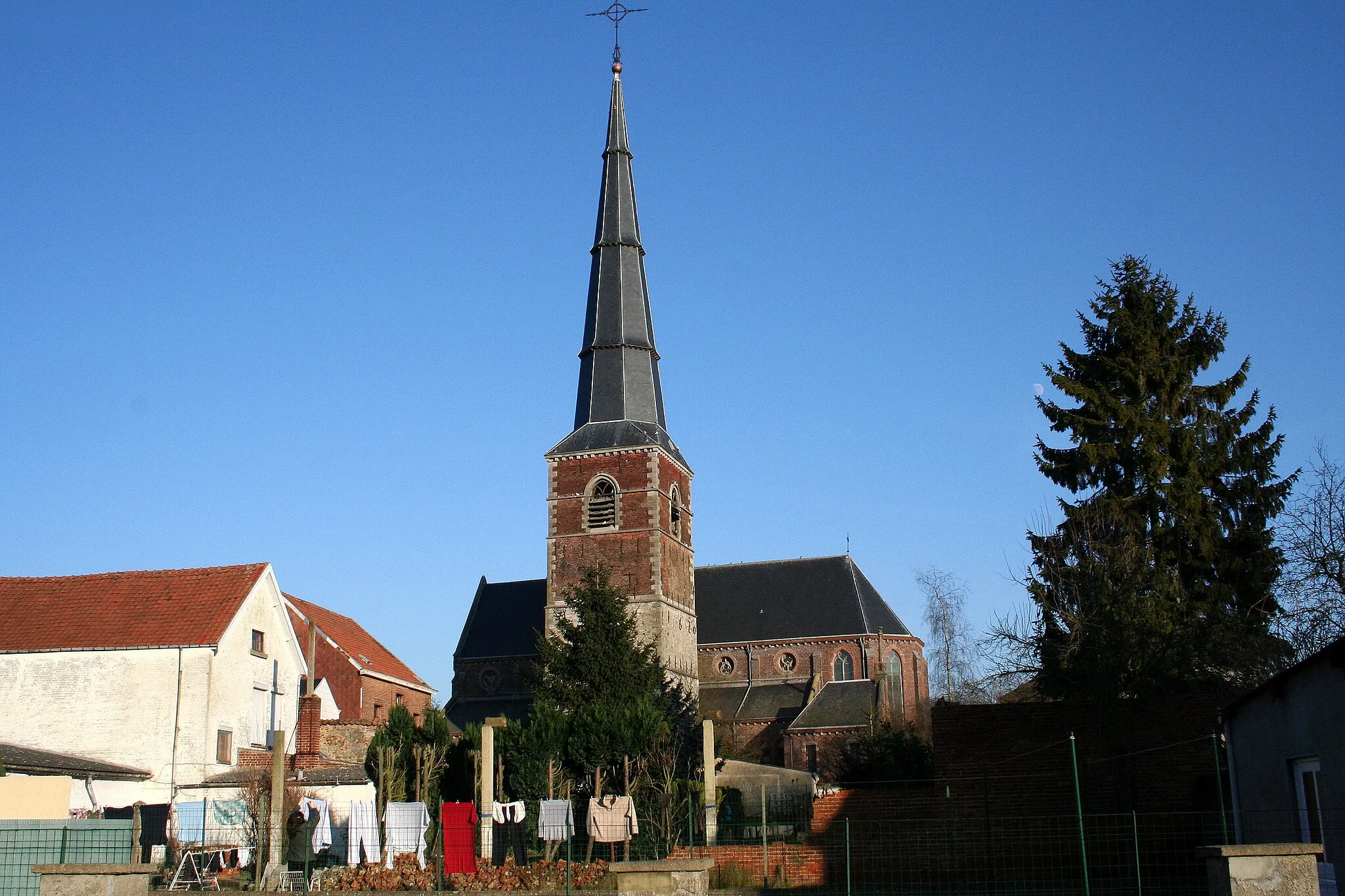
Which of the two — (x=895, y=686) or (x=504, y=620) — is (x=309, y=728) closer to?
(x=504, y=620)

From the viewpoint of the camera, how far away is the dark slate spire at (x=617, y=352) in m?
45.8

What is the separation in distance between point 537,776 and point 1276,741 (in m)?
14.6

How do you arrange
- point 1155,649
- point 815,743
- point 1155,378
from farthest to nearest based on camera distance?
1. point 815,743
2. point 1155,378
3. point 1155,649

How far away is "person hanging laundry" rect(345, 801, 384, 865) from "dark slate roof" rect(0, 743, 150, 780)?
6151 millimetres

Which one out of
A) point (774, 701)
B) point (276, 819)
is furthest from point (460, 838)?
point (774, 701)

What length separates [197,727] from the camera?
24.2m

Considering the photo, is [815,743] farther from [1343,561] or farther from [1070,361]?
[1343,561]

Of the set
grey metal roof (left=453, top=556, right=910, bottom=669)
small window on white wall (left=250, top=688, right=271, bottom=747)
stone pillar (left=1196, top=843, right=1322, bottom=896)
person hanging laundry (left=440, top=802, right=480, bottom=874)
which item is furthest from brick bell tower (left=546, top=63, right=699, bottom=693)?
stone pillar (left=1196, top=843, right=1322, bottom=896)

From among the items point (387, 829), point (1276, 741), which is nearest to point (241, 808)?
point (387, 829)

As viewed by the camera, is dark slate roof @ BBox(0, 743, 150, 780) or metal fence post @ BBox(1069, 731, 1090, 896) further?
dark slate roof @ BBox(0, 743, 150, 780)

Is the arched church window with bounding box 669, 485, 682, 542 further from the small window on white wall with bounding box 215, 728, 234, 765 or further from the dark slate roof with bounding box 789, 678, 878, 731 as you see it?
the small window on white wall with bounding box 215, 728, 234, 765

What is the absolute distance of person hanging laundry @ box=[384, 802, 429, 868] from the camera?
18.2 meters

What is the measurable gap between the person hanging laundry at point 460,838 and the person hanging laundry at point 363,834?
1.08 metres

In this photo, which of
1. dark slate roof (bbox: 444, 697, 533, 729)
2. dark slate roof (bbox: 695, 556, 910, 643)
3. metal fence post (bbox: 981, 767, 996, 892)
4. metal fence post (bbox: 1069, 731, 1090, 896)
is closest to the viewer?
metal fence post (bbox: 1069, 731, 1090, 896)
